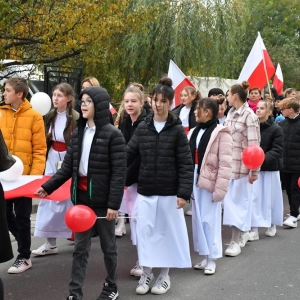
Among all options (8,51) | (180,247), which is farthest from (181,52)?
(180,247)

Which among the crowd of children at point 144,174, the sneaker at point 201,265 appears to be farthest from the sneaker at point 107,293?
the sneaker at point 201,265

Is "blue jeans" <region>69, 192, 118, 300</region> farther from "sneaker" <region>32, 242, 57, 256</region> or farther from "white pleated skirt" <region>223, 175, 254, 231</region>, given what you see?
"white pleated skirt" <region>223, 175, 254, 231</region>

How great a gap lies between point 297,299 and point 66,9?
853 cm

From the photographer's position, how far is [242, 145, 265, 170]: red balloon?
7.55 meters

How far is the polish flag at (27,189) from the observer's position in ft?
19.9

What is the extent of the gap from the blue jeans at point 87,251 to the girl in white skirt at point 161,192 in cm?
54

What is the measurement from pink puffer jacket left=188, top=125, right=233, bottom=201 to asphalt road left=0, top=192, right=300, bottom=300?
870 mm

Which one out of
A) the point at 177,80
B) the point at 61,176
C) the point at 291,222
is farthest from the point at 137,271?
the point at 177,80

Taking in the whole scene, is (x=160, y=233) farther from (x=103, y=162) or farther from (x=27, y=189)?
(x=27, y=189)

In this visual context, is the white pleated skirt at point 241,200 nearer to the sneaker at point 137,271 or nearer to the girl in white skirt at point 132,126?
the girl in white skirt at point 132,126

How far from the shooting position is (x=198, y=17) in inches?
840

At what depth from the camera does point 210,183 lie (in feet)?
22.3

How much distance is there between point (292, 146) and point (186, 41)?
11669 mm

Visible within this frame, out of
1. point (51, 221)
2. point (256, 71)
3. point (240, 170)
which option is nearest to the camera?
point (51, 221)
